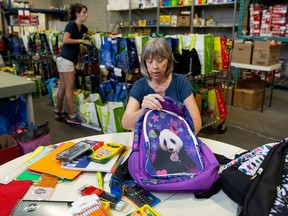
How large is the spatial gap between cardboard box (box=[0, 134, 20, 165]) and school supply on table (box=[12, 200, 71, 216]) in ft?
2.67

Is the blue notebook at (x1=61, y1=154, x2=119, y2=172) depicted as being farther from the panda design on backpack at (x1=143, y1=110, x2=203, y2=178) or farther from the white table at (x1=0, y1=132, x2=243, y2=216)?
the panda design on backpack at (x1=143, y1=110, x2=203, y2=178)

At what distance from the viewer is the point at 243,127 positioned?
3.35 meters

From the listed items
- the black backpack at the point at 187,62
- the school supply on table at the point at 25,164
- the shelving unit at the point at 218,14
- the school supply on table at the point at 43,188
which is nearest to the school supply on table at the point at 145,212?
the school supply on table at the point at 43,188

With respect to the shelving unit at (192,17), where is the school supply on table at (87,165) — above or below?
below

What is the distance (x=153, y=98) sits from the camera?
3.56ft

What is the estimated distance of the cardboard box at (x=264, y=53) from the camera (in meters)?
3.50

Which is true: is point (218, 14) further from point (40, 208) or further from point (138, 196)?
point (40, 208)

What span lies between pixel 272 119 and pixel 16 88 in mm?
3166

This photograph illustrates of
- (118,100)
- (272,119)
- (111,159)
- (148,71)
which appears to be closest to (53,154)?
(111,159)

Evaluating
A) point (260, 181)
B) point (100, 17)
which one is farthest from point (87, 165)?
point (100, 17)

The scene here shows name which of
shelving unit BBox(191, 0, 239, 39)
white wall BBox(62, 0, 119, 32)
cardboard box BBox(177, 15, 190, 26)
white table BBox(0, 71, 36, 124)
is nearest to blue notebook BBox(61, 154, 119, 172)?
white table BBox(0, 71, 36, 124)

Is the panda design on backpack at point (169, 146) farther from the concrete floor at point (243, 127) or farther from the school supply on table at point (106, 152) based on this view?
the concrete floor at point (243, 127)

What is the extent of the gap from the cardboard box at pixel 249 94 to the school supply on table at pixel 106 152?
3187 millimetres

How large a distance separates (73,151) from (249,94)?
3344 millimetres
